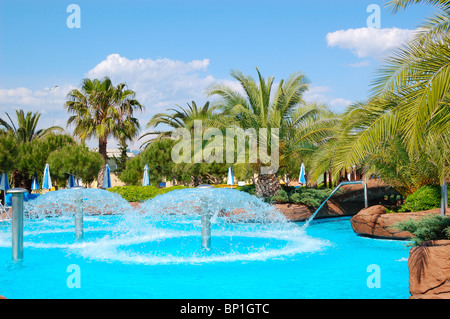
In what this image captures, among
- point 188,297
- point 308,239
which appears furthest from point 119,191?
point 188,297

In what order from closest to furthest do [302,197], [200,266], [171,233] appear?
[200,266] → [171,233] → [302,197]

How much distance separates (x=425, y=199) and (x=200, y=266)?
26.4ft

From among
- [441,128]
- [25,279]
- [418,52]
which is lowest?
[25,279]

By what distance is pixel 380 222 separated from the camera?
1223 cm

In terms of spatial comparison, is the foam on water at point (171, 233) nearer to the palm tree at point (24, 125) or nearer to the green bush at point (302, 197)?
the green bush at point (302, 197)

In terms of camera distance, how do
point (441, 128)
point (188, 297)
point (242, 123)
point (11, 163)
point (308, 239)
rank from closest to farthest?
point (188, 297), point (441, 128), point (308, 239), point (242, 123), point (11, 163)

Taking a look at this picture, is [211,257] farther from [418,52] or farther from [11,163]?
[11,163]

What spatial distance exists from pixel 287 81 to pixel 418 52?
12855mm

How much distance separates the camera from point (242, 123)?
19812 millimetres

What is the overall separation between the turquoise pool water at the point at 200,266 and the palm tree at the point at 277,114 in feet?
21.5

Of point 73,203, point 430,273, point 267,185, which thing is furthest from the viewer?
point 267,185

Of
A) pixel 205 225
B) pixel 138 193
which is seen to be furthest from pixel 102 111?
pixel 205 225

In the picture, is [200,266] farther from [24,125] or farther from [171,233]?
[24,125]

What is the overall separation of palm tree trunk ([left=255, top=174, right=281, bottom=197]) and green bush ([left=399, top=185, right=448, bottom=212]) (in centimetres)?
648
